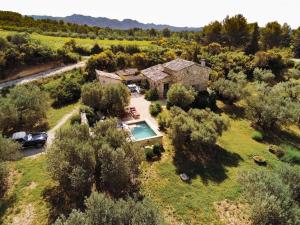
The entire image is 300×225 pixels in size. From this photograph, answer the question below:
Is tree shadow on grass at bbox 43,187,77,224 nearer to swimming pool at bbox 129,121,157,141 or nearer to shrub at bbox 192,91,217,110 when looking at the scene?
swimming pool at bbox 129,121,157,141

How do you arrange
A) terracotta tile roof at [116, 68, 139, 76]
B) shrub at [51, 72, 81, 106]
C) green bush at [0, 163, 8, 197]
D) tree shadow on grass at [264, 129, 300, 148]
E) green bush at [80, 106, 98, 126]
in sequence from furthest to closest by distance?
terracotta tile roof at [116, 68, 139, 76] → shrub at [51, 72, 81, 106] → tree shadow on grass at [264, 129, 300, 148] → green bush at [80, 106, 98, 126] → green bush at [0, 163, 8, 197]

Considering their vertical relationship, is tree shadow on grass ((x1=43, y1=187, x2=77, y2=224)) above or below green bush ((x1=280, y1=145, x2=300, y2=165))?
above

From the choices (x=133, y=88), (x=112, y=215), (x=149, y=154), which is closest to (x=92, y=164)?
(x=112, y=215)

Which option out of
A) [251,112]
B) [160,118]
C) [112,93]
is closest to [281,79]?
[251,112]

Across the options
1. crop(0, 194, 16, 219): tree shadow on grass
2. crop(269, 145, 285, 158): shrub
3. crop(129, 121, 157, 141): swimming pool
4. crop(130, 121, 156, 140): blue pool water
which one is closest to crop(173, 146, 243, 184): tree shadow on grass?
crop(129, 121, 157, 141): swimming pool

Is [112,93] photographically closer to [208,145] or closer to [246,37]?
[208,145]

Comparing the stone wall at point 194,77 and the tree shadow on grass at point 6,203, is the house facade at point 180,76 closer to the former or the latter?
the stone wall at point 194,77
